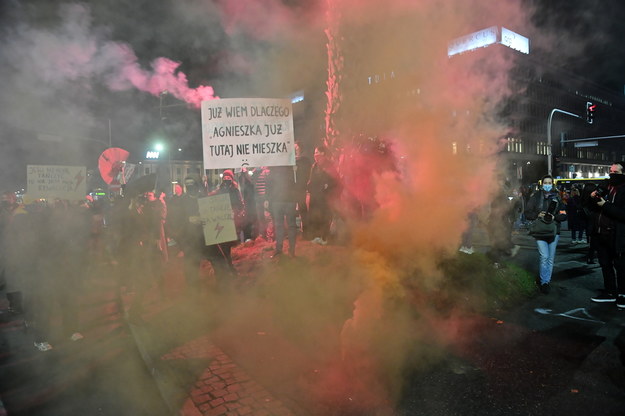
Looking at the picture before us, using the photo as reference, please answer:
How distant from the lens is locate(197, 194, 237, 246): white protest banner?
5297mm

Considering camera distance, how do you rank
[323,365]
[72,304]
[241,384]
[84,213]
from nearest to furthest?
[241,384], [323,365], [72,304], [84,213]

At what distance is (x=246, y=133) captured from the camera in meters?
5.79

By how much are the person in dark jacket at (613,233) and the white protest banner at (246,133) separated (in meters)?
4.39

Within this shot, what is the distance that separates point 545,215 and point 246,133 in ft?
14.9

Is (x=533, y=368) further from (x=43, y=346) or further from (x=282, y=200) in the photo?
(x=43, y=346)

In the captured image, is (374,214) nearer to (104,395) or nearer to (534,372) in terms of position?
(534,372)

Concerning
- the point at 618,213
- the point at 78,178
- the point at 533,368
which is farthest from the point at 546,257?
the point at 78,178

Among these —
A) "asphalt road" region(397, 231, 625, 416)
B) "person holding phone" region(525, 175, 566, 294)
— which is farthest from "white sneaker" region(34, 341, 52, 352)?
"person holding phone" region(525, 175, 566, 294)

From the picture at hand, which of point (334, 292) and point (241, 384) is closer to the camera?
point (241, 384)

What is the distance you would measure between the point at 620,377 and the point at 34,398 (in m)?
4.92

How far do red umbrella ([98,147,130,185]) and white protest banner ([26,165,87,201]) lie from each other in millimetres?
2799

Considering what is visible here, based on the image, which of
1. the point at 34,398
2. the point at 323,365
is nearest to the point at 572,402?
the point at 323,365

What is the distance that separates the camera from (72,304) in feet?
14.9

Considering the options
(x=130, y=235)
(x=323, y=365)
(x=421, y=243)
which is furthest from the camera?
(x=421, y=243)
